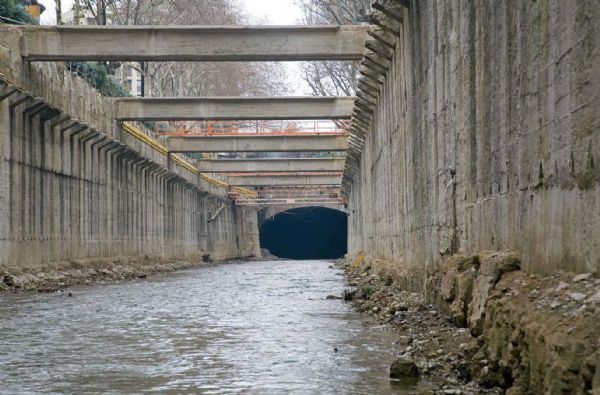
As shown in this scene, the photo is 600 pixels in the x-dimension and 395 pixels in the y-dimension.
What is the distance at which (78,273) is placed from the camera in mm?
28672

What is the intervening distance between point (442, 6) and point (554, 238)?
6.64 meters

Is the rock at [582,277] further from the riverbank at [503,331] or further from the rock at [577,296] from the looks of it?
the rock at [577,296]

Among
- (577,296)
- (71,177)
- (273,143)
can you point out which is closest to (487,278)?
(577,296)

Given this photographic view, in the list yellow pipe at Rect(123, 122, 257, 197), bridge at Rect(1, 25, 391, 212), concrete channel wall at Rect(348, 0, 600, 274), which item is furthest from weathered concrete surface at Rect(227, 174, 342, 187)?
concrete channel wall at Rect(348, 0, 600, 274)

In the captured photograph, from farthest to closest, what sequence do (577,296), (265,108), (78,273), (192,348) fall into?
(265,108) → (78,273) → (192,348) → (577,296)

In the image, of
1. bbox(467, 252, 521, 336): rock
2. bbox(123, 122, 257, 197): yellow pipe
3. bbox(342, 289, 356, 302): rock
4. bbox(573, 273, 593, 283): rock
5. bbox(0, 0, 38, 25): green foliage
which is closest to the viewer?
bbox(573, 273, 593, 283): rock

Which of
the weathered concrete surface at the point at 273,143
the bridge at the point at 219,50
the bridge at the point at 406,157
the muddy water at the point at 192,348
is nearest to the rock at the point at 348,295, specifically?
the muddy water at the point at 192,348

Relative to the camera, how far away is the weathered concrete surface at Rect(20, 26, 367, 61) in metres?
23.8

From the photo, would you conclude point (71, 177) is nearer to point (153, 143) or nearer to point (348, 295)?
point (153, 143)

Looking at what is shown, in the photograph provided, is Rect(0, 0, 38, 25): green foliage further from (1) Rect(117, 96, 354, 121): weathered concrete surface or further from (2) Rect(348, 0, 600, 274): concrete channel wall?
(2) Rect(348, 0, 600, 274): concrete channel wall

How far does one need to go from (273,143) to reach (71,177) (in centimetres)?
1217

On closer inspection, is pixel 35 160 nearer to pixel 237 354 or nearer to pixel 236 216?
pixel 237 354

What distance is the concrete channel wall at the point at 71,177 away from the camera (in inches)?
954

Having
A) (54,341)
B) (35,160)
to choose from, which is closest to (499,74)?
(54,341)
